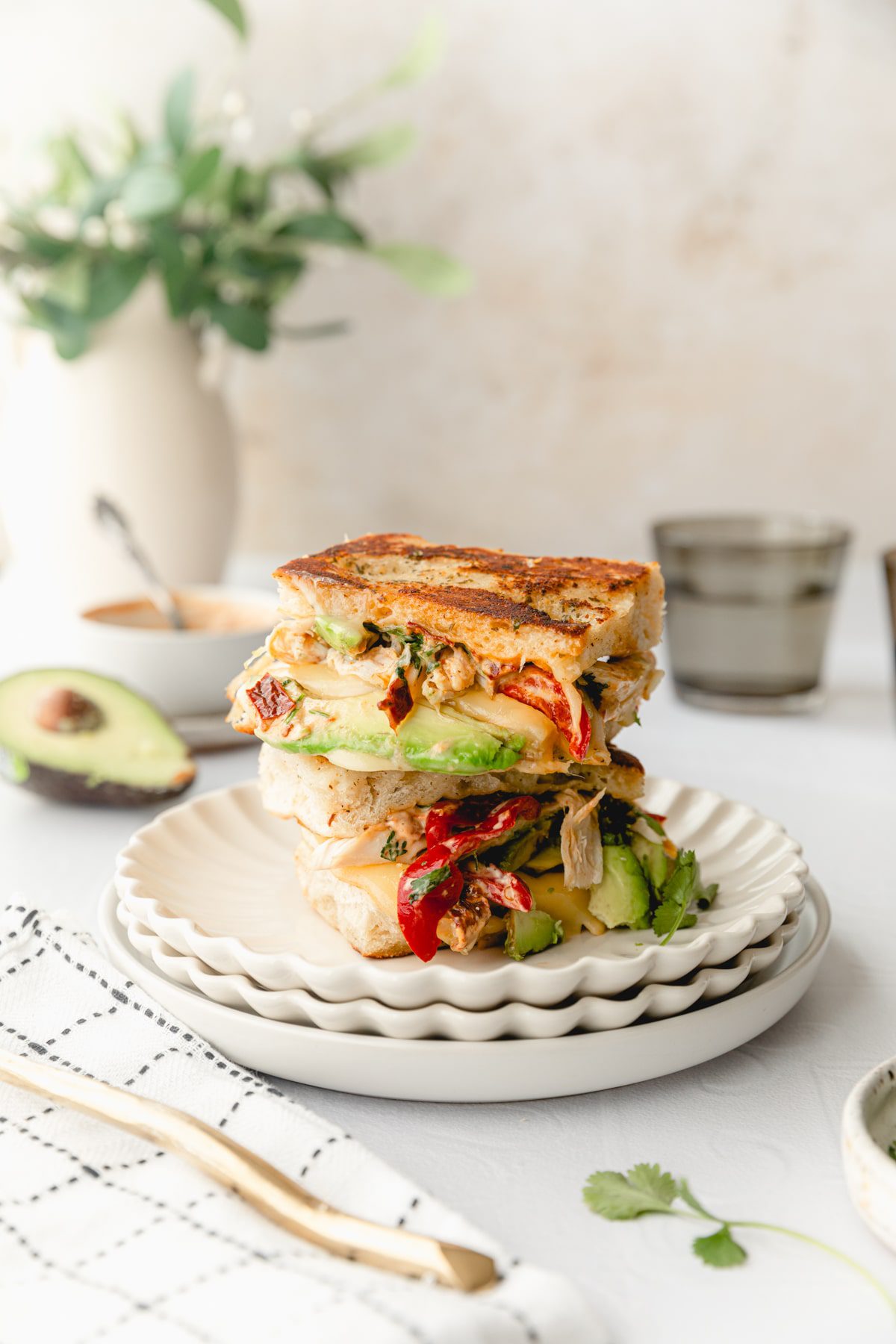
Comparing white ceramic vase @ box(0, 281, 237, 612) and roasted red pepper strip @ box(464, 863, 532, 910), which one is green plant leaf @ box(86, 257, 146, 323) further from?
roasted red pepper strip @ box(464, 863, 532, 910)

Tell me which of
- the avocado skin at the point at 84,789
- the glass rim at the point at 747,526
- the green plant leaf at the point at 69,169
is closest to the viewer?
the avocado skin at the point at 84,789

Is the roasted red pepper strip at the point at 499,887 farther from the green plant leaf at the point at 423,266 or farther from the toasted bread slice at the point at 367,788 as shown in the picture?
the green plant leaf at the point at 423,266

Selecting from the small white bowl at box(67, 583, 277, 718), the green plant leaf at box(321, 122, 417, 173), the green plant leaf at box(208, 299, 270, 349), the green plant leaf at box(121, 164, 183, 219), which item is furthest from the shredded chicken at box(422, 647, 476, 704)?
the green plant leaf at box(321, 122, 417, 173)

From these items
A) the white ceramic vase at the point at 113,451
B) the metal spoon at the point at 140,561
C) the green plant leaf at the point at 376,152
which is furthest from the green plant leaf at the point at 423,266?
the metal spoon at the point at 140,561

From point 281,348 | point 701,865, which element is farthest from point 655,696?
point 281,348

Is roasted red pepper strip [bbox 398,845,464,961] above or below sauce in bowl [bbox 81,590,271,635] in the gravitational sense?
below

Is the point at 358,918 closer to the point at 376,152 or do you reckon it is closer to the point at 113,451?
the point at 113,451

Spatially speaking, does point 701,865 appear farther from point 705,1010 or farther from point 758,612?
point 758,612

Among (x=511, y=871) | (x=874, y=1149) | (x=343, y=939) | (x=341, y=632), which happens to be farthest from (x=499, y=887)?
(x=874, y=1149)
